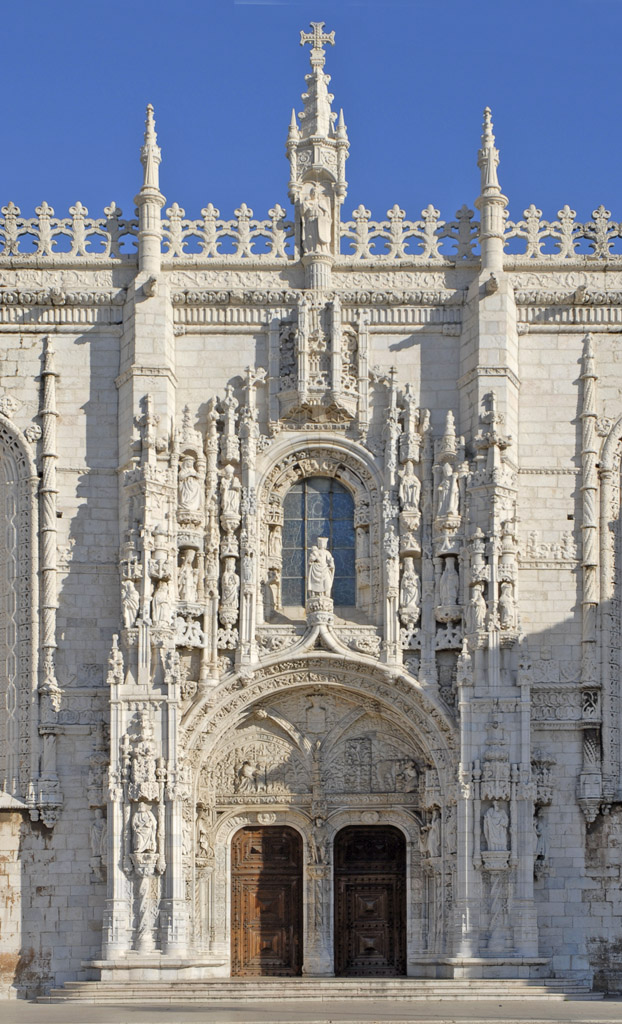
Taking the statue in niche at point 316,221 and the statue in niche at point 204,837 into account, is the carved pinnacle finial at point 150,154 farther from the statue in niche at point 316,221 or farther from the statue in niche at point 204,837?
the statue in niche at point 204,837

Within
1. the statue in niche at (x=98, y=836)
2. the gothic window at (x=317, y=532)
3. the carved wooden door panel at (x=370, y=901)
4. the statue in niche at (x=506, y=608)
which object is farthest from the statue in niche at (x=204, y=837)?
the statue in niche at (x=506, y=608)

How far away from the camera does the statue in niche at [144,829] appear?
26891mm

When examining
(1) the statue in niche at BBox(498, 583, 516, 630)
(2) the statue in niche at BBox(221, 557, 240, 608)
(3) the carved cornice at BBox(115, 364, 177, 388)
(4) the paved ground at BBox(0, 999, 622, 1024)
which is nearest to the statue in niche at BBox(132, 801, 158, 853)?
(4) the paved ground at BBox(0, 999, 622, 1024)

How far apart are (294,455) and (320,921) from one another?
6.37 metres

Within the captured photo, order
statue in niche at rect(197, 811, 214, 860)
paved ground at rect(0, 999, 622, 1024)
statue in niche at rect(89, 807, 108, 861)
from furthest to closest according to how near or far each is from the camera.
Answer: statue in niche at rect(197, 811, 214, 860)
statue in niche at rect(89, 807, 108, 861)
paved ground at rect(0, 999, 622, 1024)

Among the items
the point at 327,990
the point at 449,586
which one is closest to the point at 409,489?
the point at 449,586

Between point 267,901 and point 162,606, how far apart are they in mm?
4291

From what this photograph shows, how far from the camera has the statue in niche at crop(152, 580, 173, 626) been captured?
1088 inches

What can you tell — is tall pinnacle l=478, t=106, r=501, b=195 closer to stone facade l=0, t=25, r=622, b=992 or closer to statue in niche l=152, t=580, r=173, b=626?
stone facade l=0, t=25, r=622, b=992

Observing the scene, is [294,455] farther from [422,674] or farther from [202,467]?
[422,674]

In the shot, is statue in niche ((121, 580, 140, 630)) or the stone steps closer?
the stone steps

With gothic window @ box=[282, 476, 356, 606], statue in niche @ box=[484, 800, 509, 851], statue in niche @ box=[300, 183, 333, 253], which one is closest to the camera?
statue in niche @ box=[484, 800, 509, 851]

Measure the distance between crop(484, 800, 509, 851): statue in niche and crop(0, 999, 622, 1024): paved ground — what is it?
7.10ft

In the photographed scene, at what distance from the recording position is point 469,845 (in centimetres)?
2695
